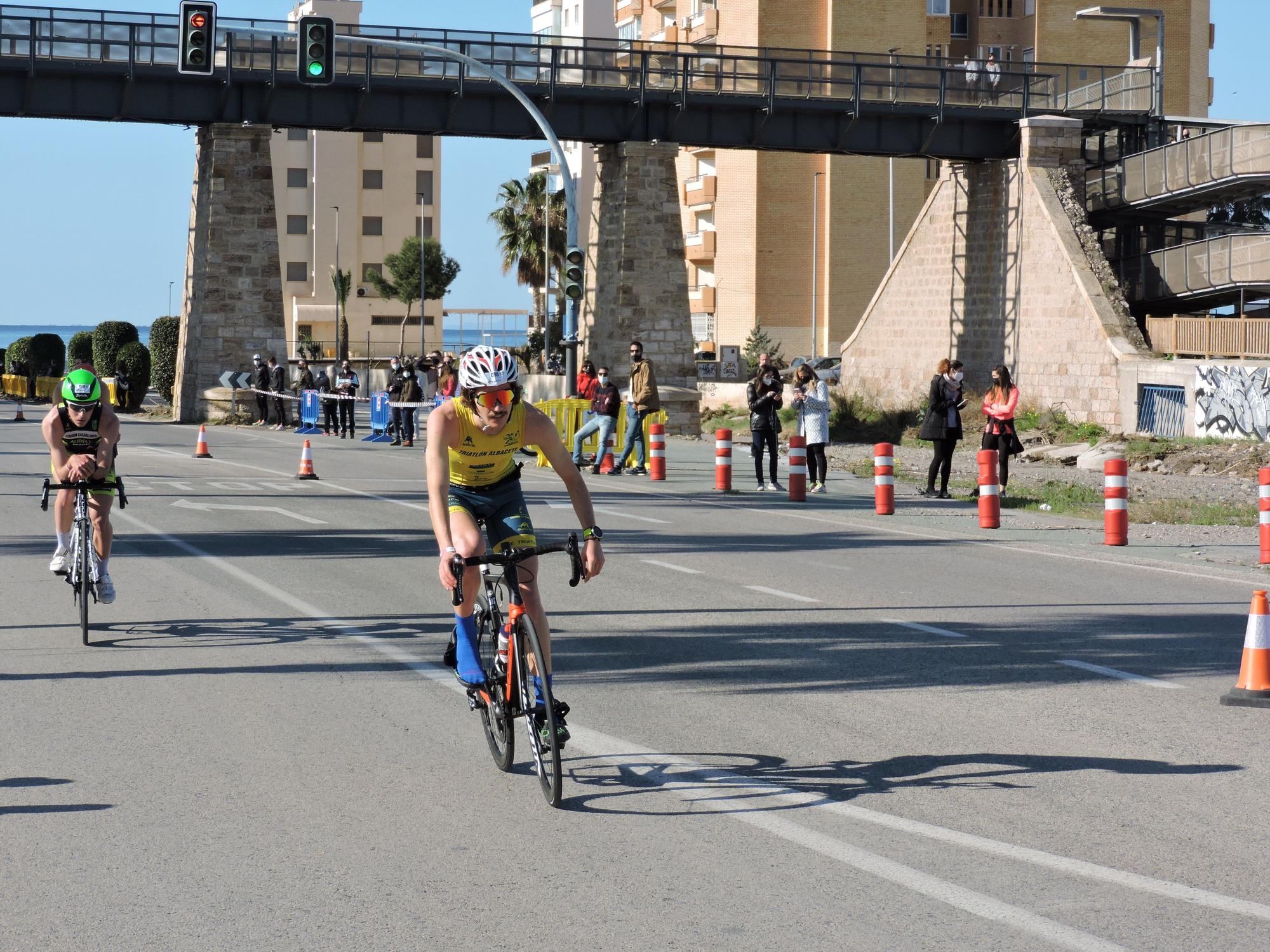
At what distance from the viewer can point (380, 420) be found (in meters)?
37.2

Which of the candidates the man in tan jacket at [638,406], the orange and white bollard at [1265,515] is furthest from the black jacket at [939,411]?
the orange and white bollard at [1265,515]

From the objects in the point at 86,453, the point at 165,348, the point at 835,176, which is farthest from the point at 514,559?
the point at 835,176

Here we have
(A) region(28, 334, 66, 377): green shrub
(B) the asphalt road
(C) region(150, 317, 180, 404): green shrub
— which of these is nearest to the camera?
(B) the asphalt road

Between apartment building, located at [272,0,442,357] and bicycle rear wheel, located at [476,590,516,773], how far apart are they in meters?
98.6

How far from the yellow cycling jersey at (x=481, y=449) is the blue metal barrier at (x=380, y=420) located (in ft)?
98.8

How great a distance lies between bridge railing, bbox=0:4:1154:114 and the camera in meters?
37.7

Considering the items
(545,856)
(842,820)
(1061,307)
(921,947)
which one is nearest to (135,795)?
(545,856)

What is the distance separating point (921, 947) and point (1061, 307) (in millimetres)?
35827

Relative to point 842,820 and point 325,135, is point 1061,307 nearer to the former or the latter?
point 842,820

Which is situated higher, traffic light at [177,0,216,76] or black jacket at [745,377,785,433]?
traffic light at [177,0,216,76]

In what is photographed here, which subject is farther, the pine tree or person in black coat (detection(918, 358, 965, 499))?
the pine tree

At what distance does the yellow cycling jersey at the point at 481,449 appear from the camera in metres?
6.71

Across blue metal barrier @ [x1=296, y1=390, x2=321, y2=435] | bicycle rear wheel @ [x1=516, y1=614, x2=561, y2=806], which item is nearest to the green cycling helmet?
bicycle rear wheel @ [x1=516, y1=614, x2=561, y2=806]

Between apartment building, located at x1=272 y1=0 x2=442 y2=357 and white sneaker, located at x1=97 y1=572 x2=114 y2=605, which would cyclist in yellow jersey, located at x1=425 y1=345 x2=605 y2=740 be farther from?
apartment building, located at x1=272 y1=0 x2=442 y2=357
